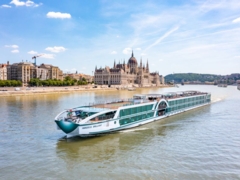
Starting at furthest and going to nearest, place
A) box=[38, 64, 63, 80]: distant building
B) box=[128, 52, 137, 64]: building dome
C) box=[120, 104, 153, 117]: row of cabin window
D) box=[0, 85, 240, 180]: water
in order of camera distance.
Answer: box=[128, 52, 137, 64]: building dome
box=[38, 64, 63, 80]: distant building
box=[120, 104, 153, 117]: row of cabin window
box=[0, 85, 240, 180]: water

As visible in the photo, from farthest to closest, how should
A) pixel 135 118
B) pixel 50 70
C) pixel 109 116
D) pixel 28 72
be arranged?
pixel 50 70 → pixel 28 72 → pixel 135 118 → pixel 109 116

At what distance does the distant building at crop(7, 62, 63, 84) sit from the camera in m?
114

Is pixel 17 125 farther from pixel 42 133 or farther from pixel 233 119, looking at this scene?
pixel 233 119

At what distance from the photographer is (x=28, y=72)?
381 feet

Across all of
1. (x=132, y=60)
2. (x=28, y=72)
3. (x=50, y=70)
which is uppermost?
(x=132, y=60)

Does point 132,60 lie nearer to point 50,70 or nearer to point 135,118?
point 50,70

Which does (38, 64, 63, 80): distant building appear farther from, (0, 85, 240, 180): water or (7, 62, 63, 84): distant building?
(0, 85, 240, 180): water

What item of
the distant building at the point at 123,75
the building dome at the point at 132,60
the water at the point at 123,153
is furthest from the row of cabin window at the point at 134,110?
the building dome at the point at 132,60

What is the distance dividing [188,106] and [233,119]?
9.70m

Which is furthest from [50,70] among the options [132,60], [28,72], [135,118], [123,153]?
[123,153]

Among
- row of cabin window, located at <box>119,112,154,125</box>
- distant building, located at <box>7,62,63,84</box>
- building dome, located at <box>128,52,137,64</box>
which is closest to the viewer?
row of cabin window, located at <box>119,112,154,125</box>

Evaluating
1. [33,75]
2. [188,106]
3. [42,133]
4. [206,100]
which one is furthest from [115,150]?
[33,75]

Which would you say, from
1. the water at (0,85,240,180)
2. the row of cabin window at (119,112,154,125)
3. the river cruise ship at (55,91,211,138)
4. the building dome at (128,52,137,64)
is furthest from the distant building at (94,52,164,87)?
the water at (0,85,240,180)

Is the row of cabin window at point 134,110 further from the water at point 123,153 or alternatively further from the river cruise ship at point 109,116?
the water at point 123,153
